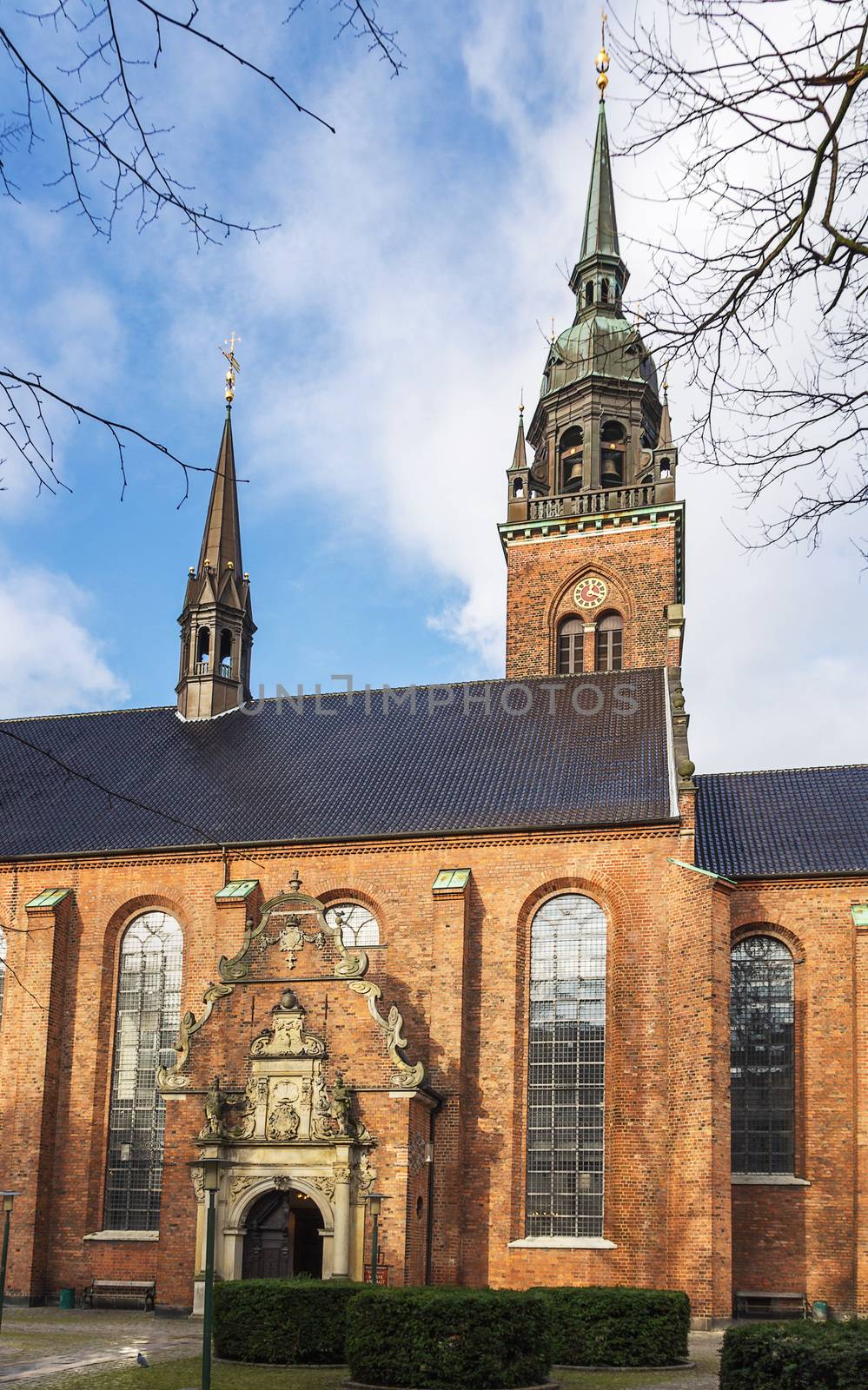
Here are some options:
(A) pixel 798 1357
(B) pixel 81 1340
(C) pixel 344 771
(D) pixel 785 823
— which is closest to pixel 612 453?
(C) pixel 344 771

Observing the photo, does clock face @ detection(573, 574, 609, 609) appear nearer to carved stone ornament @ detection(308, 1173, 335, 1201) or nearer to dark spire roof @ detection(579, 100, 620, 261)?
dark spire roof @ detection(579, 100, 620, 261)

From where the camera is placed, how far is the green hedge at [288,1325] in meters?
19.8

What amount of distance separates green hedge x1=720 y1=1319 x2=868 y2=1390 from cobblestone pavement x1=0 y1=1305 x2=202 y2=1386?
30.2 ft

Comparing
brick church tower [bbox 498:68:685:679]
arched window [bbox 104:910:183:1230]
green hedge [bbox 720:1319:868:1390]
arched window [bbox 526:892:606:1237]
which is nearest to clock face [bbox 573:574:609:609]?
brick church tower [bbox 498:68:685:679]

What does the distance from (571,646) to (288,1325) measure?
26632mm

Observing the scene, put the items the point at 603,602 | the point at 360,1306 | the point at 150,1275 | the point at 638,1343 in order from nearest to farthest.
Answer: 1. the point at 360,1306
2. the point at 638,1343
3. the point at 150,1275
4. the point at 603,602

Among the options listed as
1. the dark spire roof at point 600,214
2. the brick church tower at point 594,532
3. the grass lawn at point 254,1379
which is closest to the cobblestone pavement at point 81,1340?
the grass lawn at point 254,1379

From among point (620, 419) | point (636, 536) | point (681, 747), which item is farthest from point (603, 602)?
point (681, 747)

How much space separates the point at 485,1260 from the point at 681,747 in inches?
467

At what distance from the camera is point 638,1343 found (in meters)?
19.8

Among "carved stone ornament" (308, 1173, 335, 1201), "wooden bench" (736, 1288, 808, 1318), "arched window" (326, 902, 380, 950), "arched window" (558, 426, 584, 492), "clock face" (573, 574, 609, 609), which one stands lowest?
"wooden bench" (736, 1288, 808, 1318)

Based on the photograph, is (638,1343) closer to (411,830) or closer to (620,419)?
(411,830)

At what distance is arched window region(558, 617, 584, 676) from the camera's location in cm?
4319

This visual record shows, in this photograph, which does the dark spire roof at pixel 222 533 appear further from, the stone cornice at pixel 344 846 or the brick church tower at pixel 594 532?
the stone cornice at pixel 344 846
